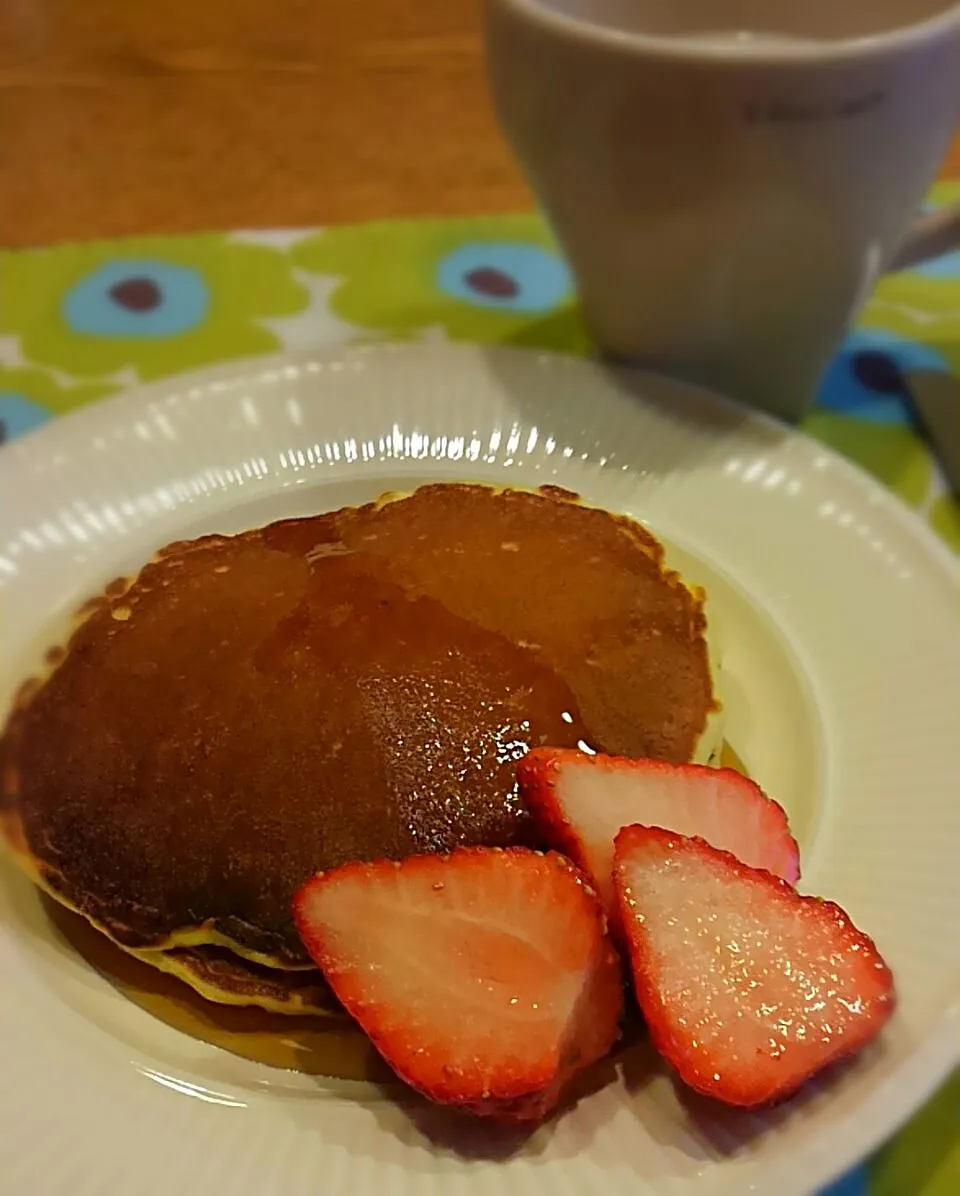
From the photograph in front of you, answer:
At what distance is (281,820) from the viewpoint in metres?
0.85

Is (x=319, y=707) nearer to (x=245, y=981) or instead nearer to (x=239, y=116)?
(x=245, y=981)

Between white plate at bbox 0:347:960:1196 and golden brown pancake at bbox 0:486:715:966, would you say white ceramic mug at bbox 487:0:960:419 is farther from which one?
golden brown pancake at bbox 0:486:715:966

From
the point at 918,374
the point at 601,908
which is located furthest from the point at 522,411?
the point at 601,908

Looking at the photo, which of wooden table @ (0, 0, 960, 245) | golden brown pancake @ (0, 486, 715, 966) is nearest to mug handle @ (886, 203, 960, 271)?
golden brown pancake @ (0, 486, 715, 966)

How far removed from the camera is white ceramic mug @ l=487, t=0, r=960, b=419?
954mm

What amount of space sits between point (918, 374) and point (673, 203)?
1.45 ft

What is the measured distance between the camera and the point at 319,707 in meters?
0.89

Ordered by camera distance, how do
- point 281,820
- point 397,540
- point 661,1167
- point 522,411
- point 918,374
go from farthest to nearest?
1. point 918,374
2. point 522,411
3. point 397,540
4. point 281,820
5. point 661,1167

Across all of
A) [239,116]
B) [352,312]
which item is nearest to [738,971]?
[352,312]

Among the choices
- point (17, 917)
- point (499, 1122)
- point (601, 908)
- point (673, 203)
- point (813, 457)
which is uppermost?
point (673, 203)

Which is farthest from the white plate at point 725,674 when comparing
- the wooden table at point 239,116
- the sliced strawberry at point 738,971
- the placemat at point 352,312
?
the wooden table at point 239,116

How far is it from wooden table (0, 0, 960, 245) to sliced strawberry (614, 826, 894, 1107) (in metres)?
1.17

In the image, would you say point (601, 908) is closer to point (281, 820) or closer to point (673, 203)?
point (281, 820)

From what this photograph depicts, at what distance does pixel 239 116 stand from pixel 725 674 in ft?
4.27
